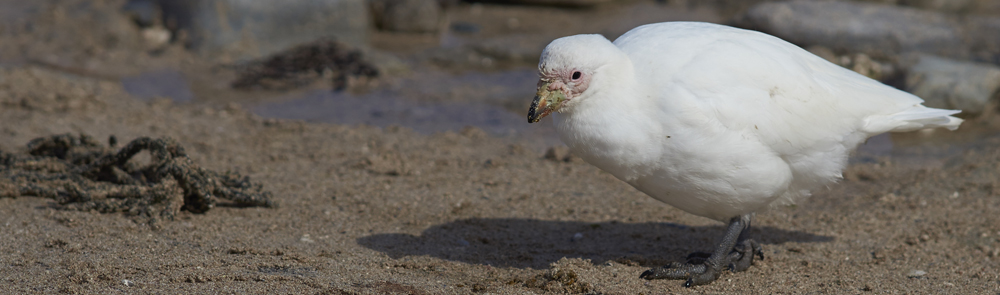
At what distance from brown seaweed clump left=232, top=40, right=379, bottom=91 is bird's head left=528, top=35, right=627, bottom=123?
17.9ft

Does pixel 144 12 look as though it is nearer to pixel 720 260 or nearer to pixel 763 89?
pixel 720 260

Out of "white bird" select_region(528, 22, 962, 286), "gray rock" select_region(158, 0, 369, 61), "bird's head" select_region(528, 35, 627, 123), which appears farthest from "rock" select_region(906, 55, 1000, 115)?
"gray rock" select_region(158, 0, 369, 61)

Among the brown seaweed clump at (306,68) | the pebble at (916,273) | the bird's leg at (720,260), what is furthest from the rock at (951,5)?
the bird's leg at (720,260)

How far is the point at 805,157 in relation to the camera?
168 inches

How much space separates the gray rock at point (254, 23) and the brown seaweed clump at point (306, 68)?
0.60 m

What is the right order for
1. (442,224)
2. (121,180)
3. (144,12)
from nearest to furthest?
1. (121,180)
2. (442,224)
3. (144,12)

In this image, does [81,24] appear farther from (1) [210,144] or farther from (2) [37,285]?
(2) [37,285]

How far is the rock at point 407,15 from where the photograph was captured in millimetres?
11531

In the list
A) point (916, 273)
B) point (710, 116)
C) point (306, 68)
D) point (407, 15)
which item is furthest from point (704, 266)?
point (407, 15)


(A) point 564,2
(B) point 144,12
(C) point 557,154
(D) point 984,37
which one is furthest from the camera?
(A) point 564,2

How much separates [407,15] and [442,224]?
22.1ft

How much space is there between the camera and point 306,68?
30.8 ft

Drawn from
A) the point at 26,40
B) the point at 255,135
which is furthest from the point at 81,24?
the point at 255,135

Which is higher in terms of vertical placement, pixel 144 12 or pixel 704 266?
pixel 144 12
